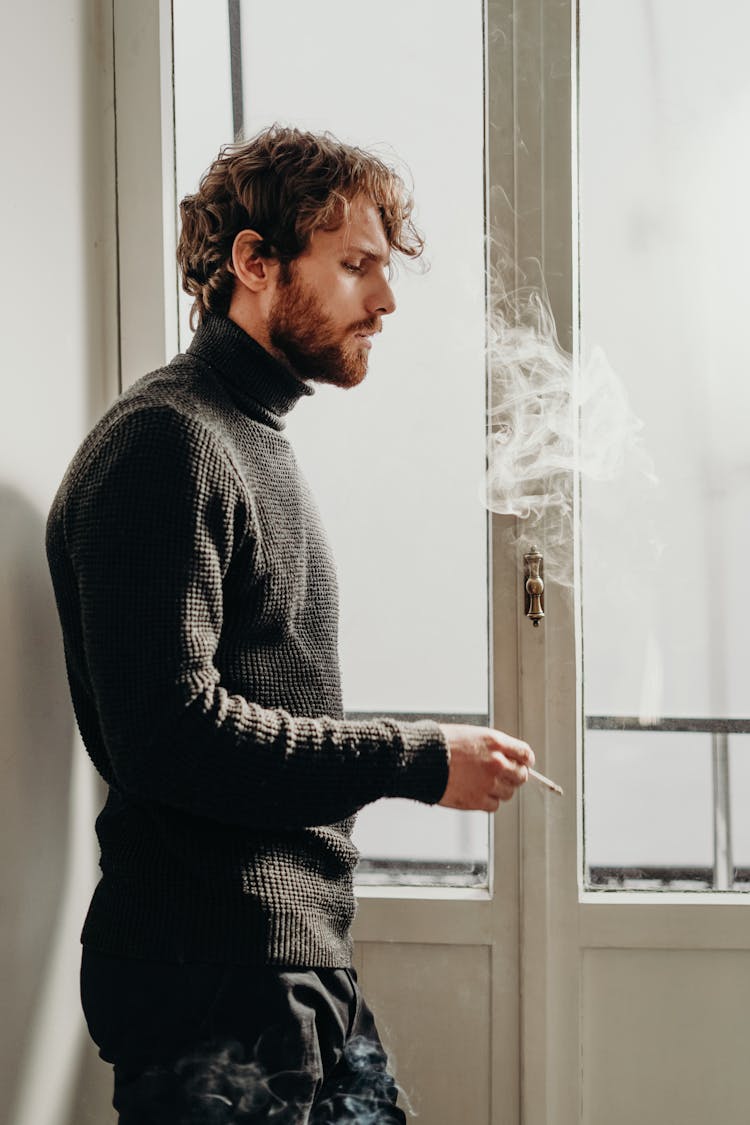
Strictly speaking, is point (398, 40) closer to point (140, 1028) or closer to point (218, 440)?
point (218, 440)

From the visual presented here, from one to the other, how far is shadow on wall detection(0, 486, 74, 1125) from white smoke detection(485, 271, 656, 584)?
0.74 m

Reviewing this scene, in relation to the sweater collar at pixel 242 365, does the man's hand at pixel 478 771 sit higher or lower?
lower

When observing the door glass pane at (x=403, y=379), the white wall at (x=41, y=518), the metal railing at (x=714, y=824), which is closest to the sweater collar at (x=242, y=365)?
the white wall at (x=41, y=518)

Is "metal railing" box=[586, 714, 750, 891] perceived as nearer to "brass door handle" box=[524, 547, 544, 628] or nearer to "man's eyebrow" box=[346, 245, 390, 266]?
"brass door handle" box=[524, 547, 544, 628]

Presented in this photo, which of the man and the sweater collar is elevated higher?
the sweater collar

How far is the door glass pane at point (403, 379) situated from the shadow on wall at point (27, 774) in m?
0.51

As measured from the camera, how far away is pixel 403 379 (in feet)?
5.38

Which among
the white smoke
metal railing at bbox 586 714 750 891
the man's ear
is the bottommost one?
metal railing at bbox 586 714 750 891

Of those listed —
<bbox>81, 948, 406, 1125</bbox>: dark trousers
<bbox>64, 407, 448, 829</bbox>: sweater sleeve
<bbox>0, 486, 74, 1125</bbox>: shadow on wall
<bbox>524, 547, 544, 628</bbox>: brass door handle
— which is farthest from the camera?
<bbox>524, 547, 544, 628</bbox>: brass door handle

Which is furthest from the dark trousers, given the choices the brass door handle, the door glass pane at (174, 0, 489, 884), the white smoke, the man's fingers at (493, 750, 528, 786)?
the white smoke

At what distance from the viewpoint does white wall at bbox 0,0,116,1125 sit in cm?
123

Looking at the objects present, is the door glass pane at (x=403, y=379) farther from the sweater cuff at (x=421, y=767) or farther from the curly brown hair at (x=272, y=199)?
the sweater cuff at (x=421, y=767)

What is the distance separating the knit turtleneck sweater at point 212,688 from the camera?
964 millimetres

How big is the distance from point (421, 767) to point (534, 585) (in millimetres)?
593
